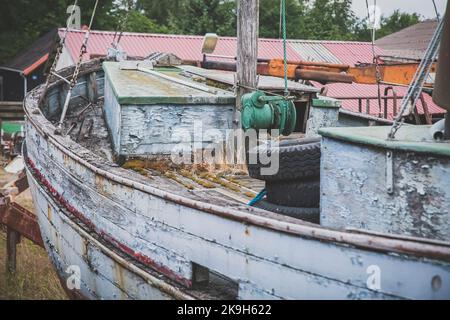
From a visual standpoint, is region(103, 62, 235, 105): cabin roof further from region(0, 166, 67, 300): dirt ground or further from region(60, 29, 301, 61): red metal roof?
region(60, 29, 301, 61): red metal roof

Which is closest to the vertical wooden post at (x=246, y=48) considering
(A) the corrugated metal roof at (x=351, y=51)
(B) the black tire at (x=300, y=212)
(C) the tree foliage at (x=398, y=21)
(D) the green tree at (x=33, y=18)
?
(B) the black tire at (x=300, y=212)

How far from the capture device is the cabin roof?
5785 mm

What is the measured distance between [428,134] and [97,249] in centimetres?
287

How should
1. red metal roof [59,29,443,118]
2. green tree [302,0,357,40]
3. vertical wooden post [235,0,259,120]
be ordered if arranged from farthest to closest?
green tree [302,0,357,40], red metal roof [59,29,443,118], vertical wooden post [235,0,259,120]

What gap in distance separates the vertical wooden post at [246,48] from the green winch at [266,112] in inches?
21.1

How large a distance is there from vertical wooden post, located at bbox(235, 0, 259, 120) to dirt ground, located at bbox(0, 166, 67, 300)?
2999 millimetres

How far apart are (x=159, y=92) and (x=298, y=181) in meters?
2.41

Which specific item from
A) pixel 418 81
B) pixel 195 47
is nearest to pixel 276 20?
pixel 195 47

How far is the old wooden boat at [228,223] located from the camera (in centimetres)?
289

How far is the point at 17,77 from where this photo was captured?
30.0 metres

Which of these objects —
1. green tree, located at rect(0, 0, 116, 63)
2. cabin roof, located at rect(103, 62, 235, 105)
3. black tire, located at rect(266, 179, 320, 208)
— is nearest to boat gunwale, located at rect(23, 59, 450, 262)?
black tire, located at rect(266, 179, 320, 208)

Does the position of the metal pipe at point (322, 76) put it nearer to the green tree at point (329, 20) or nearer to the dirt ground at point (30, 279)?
the dirt ground at point (30, 279)
